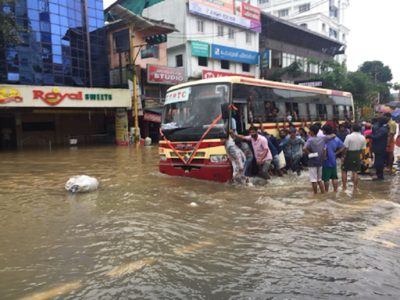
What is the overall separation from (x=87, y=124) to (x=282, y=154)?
2314cm

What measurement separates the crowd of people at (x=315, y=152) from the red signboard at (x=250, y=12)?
25.9m

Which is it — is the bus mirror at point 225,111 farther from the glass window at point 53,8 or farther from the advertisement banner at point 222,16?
the glass window at point 53,8

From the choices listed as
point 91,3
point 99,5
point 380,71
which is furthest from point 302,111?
point 380,71

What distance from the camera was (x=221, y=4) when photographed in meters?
30.7

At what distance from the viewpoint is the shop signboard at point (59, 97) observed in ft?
59.2

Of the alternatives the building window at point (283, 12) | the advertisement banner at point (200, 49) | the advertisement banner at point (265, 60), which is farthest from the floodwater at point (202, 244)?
the building window at point (283, 12)

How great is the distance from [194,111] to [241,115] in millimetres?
1322

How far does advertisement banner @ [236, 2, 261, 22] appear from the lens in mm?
32844

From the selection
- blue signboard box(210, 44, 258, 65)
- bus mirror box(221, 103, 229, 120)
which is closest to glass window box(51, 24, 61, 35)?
blue signboard box(210, 44, 258, 65)

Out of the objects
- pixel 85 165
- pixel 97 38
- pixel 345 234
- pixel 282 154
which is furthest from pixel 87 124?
pixel 345 234

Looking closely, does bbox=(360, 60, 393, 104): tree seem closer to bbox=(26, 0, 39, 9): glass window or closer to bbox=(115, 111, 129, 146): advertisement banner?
bbox=(115, 111, 129, 146): advertisement banner

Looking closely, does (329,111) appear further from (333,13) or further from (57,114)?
(333,13)

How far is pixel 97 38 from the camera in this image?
28.3 metres

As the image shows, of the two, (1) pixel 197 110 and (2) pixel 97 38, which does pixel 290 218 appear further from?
(2) pixel 97 38
